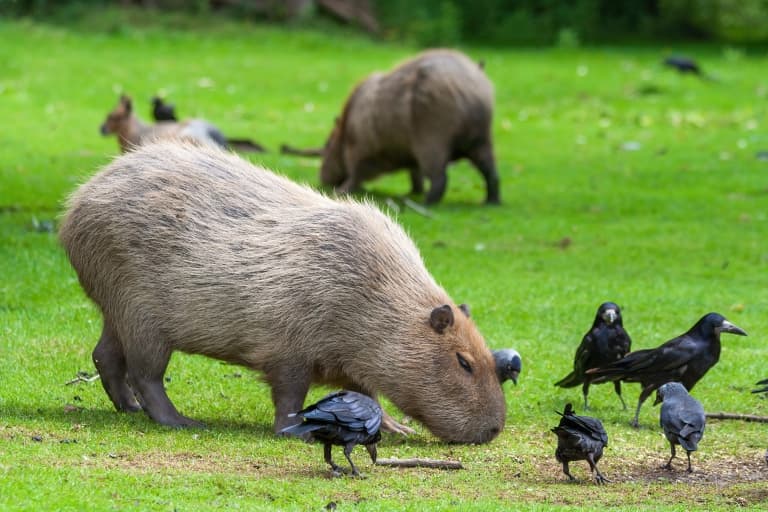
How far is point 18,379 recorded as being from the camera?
8344mm

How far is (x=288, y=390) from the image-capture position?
7.42m

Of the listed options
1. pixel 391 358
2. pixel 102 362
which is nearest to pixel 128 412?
pixel 102 362

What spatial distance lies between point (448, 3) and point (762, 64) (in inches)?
323

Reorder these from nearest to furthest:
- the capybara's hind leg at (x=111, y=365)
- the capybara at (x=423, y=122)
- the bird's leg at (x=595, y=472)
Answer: the bird's leg at (x=595, y=472) → the capybara's hind leg at (x=111, y=365) → the capybara at (x=423, y=122)

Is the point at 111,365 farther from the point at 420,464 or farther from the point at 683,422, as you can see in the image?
the point at 683,422

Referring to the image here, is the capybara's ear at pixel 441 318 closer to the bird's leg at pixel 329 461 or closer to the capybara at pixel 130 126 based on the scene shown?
the bird's leg at pixel 329 461

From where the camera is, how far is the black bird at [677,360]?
7969mm

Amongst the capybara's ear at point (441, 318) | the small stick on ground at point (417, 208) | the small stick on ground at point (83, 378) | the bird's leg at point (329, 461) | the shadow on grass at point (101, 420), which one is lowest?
the small stick on ground at point (417, 208)

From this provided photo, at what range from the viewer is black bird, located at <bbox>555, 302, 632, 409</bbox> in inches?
325

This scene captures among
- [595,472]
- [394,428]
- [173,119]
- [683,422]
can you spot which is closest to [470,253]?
[394,428]

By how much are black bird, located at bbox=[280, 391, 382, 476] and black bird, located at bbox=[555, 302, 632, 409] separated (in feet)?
7.66

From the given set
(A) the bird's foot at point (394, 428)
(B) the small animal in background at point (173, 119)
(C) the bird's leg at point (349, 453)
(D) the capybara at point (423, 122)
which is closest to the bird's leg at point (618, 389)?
(A) the bird's foot at point (394, 428)

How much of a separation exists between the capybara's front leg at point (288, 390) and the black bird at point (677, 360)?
193 centimetres

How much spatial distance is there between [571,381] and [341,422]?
2.76 m
